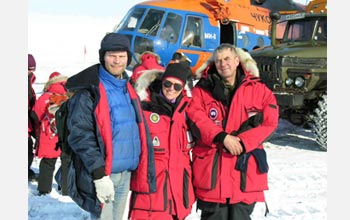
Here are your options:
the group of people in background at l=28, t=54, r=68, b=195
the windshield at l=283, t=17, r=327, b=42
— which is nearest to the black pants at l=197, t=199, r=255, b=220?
the group of people in background at l=28, t=54, r=68, b=195

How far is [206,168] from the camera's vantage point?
294 cm

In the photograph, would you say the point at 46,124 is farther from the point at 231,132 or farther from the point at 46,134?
the point at 231,132

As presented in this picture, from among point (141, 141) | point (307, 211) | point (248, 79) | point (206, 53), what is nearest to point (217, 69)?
point (248, 79)

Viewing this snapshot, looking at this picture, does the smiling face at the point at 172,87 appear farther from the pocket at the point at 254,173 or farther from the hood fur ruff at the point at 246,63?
the pocket at the point at 254,173

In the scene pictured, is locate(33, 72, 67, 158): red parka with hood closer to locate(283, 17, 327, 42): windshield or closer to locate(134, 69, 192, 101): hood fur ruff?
locate(134, 69, 192, 101): hood fur ruff

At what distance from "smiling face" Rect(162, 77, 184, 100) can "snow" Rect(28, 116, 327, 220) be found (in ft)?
6.03

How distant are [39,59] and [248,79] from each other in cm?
2814

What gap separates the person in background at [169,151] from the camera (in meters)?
2.88

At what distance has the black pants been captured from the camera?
9.68 ft

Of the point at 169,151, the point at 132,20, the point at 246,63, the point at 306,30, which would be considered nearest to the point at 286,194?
the point at 246,63

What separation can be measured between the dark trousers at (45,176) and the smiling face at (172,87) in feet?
8.92

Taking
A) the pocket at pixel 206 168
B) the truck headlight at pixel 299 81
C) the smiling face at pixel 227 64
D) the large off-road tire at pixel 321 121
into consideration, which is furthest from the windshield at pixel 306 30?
the pocket at pixel 206 168

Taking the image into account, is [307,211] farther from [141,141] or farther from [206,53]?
[206,53]

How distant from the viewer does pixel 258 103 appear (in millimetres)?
2926
